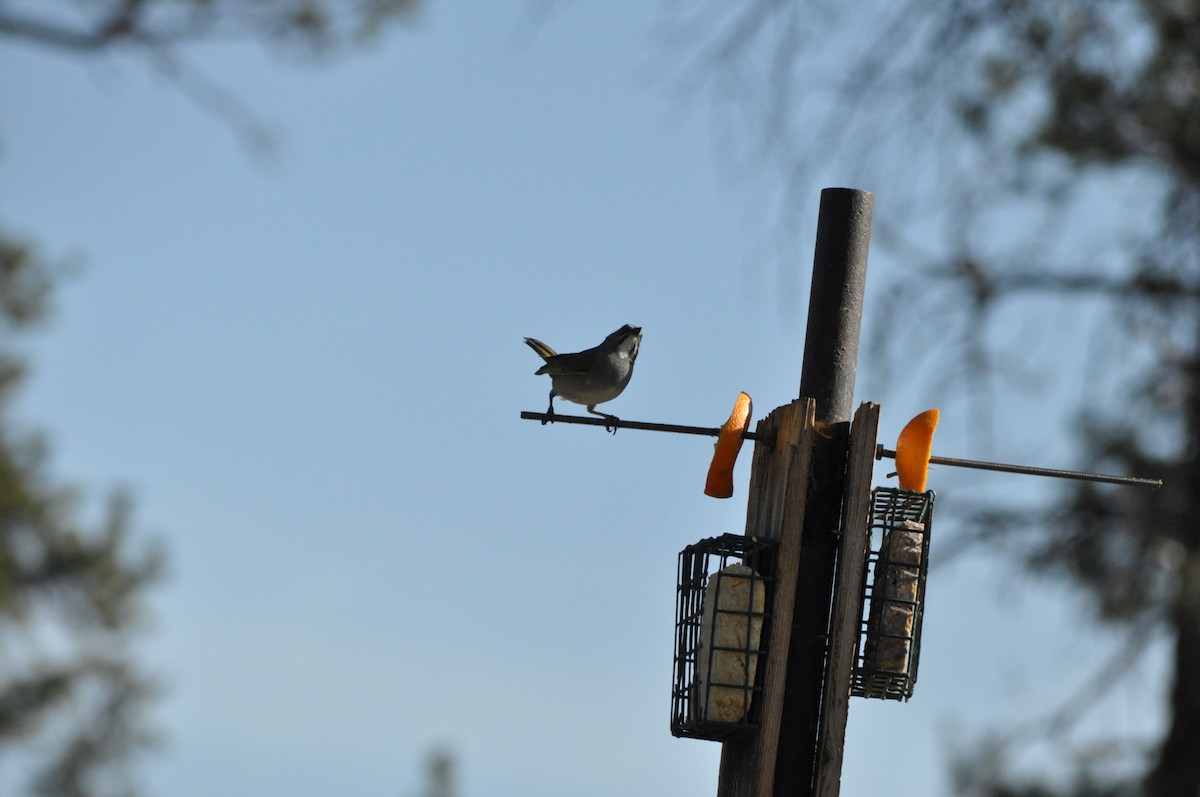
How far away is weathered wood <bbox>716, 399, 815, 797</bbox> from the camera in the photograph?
135 inches

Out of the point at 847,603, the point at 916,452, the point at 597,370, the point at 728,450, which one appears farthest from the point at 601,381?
the point at 847,603

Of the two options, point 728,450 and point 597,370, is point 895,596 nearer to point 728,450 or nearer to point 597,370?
point 728,450

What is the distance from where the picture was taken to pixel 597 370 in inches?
230

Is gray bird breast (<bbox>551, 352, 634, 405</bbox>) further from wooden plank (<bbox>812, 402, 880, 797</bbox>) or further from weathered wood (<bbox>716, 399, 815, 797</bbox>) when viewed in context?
wooden plank (<bbox>812, 402, 880, 797</bbox>)

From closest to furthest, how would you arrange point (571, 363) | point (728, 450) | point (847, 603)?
point (847, 603), point (728, 450), point (571, 363)

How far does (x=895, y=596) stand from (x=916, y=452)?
1.04 feet

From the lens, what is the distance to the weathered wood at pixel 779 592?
3.43 metres

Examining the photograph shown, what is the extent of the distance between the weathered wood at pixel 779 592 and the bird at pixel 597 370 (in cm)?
214

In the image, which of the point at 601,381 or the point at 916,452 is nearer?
the point at 916,452

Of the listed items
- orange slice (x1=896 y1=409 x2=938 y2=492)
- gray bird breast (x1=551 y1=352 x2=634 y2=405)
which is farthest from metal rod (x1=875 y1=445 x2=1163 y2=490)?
gray bird breast (x1=551 y1=352 x2=634 y2=405)

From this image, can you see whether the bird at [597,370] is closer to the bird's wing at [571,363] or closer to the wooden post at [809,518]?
the bird's wing at [571,363]

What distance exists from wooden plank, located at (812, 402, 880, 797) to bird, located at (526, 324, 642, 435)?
2.41m

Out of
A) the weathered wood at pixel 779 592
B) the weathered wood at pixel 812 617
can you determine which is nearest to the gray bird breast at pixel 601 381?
the weathered wood at pixel 779 592

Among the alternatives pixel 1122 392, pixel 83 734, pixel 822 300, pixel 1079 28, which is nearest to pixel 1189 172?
pixel 1122 392
